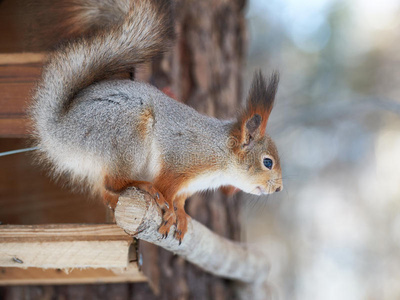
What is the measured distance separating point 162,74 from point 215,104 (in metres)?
0.36

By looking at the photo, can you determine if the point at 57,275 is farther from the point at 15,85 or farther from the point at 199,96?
the point at 199,96

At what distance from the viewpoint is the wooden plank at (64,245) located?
1308 millimetres

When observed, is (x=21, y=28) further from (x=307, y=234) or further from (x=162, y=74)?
(x=307, y=234)

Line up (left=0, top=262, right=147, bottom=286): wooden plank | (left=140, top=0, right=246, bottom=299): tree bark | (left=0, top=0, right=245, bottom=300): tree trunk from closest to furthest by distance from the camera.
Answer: (left=0, top=262, right=147, bottom=286): wooden plank → (left=0, top=0, right=245, bottom=300): tree trunk → (left=140, top=0, right=246, bottom=299): tree bark

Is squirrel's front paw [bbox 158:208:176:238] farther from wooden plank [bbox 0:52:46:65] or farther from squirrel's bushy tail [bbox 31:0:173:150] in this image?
wooden plank [bbox 0:52:46:65]

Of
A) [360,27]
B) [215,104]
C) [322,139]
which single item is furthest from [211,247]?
[360,27]

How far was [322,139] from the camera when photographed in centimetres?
484

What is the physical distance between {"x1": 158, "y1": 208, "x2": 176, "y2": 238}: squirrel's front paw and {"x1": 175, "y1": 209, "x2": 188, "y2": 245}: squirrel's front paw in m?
0.05

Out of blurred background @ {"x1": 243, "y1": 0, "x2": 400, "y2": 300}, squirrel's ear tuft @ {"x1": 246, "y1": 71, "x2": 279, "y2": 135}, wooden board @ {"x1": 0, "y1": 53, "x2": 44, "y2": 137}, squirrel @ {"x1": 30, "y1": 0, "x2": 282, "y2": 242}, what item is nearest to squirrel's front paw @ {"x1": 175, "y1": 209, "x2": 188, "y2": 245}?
squirrel @ {"x1": 30, "y1": 0, "x2": 282, "y2": 242}

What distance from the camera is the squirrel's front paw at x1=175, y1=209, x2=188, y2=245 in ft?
4.45

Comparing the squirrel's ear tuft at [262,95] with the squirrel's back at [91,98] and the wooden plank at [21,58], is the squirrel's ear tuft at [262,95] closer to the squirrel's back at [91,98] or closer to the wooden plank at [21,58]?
the squirrel's back at [91,98]

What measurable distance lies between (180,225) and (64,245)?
0.33 m

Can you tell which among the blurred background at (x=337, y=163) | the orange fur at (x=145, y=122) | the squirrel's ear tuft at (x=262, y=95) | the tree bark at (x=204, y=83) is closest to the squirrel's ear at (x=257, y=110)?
the squirrel's ear tuft at (x=262, y=95)

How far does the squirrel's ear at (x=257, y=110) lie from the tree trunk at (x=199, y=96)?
0.58 meters
